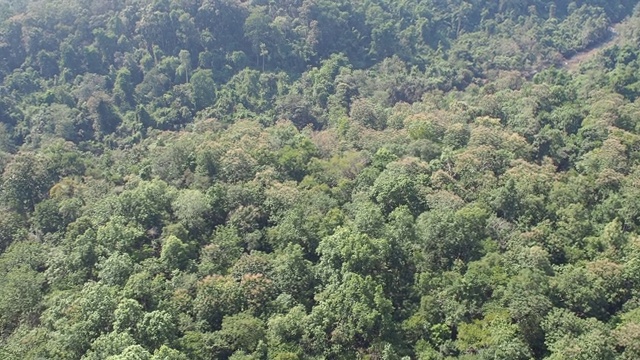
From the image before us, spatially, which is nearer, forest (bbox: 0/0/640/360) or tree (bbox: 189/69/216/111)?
forest (bbox: 0/0/640/360)

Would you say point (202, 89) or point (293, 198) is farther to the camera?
point (202, 89)

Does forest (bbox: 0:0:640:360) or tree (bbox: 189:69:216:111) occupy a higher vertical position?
forest (bbox: 0:0:640:360)

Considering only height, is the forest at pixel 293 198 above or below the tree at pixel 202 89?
above

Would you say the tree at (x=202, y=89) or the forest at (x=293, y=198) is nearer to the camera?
the forest at (x=293, y=198)

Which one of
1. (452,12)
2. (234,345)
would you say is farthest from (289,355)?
(452,12)

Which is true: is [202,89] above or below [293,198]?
below

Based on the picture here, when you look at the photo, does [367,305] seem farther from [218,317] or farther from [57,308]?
[57,308]

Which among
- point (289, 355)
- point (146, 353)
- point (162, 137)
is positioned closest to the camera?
point (146, 353)

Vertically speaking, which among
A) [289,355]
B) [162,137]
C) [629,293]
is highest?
[629,293]
